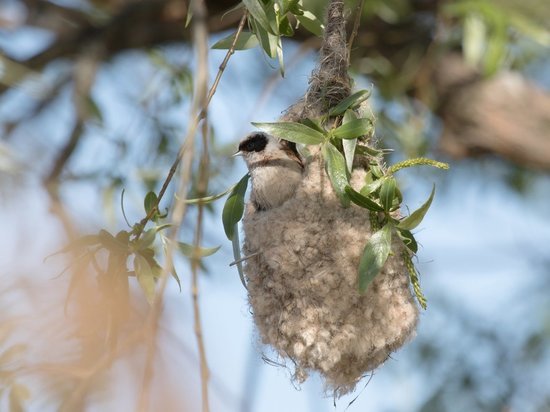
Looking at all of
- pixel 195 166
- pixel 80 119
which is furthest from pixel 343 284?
pixel 80 119

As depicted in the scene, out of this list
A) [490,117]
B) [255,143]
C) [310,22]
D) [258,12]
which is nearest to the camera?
[258,12]

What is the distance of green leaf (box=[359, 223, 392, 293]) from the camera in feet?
6.61

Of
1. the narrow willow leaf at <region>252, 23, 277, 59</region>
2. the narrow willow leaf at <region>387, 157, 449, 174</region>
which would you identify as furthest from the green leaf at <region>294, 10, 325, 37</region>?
the narrow willow leaf at <region>387, 157, 449, 174</region>

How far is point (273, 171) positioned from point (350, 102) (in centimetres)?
37

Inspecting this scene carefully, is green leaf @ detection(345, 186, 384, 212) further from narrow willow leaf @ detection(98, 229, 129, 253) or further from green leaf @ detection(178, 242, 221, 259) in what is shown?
narrow willow leaf @ detection(98, 229, 129, 253)

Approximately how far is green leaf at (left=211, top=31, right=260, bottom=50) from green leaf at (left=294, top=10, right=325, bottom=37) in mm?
127

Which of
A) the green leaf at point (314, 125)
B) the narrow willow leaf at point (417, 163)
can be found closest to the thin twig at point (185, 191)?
the green leaf at point (314, 125)

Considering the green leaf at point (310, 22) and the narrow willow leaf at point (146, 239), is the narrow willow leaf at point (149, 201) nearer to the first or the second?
the narrow willow leaf at point (146, 239)

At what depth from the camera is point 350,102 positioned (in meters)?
2.20

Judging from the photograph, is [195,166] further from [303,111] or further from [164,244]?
[164,244]

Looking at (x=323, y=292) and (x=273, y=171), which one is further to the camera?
(x=273, y=171)

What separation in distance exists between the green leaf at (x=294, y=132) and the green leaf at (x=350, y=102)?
0.10 meters

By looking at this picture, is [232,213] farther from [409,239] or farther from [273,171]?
[409,239]

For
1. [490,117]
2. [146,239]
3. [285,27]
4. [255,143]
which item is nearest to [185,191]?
[146,239]
